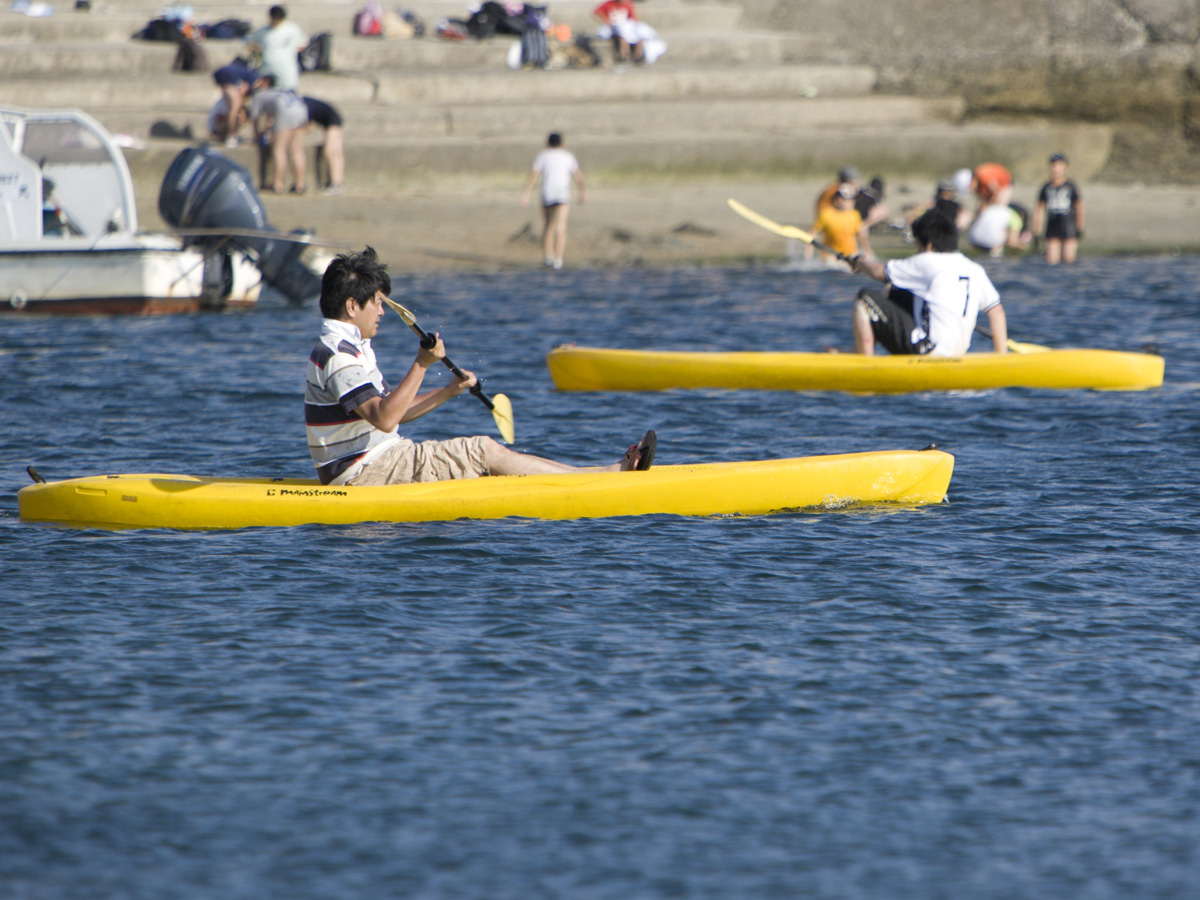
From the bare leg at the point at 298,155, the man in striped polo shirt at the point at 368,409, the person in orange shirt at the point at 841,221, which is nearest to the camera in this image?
the man in striped polo shirt at the point at 368,409

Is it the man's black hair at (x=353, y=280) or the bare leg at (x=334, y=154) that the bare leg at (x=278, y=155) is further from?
the man's black hair at (x=353, y=280)

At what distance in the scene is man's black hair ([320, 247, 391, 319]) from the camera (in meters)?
6.29

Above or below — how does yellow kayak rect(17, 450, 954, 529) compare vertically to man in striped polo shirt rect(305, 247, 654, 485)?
below

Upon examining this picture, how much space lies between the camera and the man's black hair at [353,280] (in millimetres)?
6293

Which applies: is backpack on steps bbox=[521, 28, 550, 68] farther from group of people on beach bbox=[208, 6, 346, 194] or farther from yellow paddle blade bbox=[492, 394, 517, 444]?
yellow paddle blade bbox=[492, 394, 517, 444]

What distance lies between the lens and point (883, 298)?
408 inches

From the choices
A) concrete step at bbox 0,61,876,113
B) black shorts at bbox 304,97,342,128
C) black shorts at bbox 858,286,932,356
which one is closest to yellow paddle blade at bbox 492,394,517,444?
black shorts at bbox 858,286,932,356

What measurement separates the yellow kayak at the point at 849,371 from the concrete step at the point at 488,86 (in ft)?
35.7

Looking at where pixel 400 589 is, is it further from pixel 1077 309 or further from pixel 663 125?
pixel 663 125

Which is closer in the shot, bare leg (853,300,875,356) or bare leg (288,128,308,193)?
bare leg (853,300,875,356)

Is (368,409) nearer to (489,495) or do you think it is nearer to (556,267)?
(489,495)

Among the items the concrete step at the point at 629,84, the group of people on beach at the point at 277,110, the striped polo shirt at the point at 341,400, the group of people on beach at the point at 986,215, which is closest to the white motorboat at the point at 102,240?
the group of people on beach at the point at 277,110

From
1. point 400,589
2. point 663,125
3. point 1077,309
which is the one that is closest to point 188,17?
point 663,125

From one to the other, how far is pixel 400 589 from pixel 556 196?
11633 millimetres
